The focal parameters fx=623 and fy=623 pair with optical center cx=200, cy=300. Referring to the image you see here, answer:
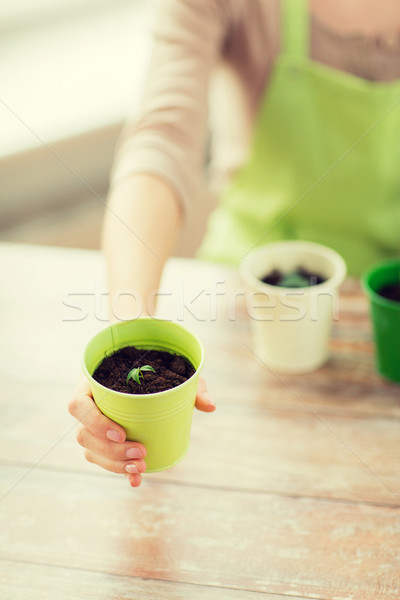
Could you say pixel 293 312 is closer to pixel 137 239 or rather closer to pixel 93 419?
pixel 137 239

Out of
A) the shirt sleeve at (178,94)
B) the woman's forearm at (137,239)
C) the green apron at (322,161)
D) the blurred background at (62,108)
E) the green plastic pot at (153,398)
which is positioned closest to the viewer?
the green plastic pot at (153,398)

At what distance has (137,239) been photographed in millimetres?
892

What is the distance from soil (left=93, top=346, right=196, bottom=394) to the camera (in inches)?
23.9

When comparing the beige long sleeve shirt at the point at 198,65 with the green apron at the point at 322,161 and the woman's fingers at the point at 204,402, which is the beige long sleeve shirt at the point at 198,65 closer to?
the green apron at the point at 322,161

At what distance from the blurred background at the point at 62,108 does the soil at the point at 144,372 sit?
1.34 m

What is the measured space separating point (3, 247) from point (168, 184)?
0.43m

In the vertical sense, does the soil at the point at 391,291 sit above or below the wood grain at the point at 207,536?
above

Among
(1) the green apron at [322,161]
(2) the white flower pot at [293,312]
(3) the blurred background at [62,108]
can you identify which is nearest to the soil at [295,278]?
(2) the white flower pot at [293,312]

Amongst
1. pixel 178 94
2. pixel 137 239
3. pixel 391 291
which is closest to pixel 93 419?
pixel 137 239

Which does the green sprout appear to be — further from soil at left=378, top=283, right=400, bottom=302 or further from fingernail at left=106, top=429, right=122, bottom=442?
soil at left=378, top=283, right=400, bottom=302

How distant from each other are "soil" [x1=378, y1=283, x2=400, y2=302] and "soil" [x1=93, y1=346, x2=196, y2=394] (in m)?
0.36

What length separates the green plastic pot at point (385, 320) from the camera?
32.6 inches

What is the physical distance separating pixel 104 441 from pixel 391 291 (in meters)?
0.48

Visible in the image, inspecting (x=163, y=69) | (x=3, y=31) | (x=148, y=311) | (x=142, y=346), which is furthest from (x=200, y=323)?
(x=3, y=31)
